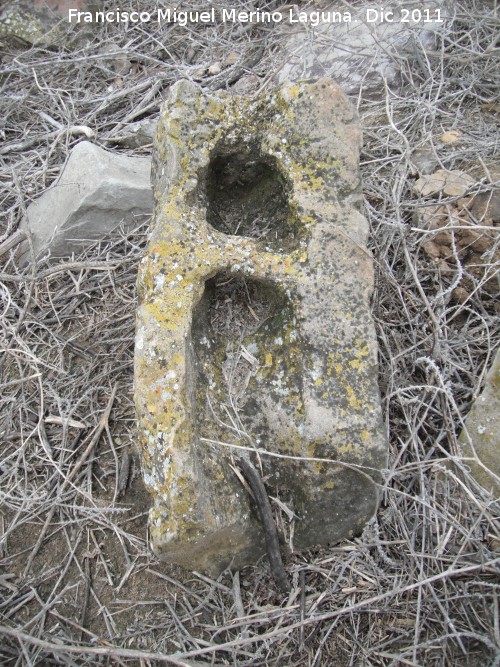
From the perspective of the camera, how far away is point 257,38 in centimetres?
369

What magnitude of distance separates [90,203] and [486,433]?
201 centimetres

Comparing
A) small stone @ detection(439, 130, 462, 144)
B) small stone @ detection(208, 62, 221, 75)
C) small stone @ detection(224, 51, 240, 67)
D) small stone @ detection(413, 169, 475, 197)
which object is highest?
small stone @ detection(224, 51, 240, 67)

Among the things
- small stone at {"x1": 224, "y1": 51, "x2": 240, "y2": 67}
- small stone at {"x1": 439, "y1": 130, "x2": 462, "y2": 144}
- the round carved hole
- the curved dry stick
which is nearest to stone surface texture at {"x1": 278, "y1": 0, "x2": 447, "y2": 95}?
small stone at {"x1": 224, "y1": 51, "x2": 240, "y2": 67}

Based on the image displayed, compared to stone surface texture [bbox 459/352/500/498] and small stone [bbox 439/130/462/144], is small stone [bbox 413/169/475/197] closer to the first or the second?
small stone [bbox 439/130/462/144]

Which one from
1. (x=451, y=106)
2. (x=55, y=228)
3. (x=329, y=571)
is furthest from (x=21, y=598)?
(x=451, y=106)

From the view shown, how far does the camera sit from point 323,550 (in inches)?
72.3

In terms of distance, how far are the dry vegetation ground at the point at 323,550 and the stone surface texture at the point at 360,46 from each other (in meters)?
0.09

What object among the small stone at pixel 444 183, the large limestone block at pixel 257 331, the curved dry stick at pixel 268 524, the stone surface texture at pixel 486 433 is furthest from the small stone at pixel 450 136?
the curved dry stick at pixel 268 524

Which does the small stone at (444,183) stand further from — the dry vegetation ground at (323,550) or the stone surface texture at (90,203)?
the stone surface texture at (90,203)

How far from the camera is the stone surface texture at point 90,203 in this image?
9.02ft

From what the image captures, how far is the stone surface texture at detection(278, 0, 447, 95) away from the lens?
308cm

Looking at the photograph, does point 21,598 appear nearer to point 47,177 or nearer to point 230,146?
point 230,146

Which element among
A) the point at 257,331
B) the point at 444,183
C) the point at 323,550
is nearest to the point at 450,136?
the point at 444,183

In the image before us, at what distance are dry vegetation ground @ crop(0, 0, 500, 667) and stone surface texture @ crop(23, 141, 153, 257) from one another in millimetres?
101
